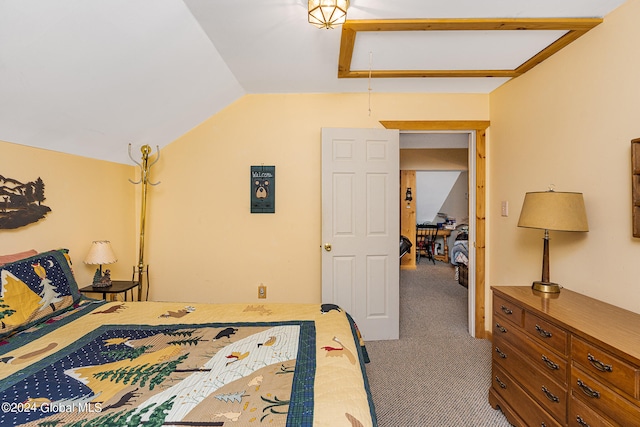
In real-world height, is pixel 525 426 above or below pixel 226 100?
below

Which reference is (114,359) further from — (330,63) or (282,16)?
(330,63)

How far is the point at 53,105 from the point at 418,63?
2597 millimetres

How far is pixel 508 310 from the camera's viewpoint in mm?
1804

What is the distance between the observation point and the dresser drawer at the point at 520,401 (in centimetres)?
151

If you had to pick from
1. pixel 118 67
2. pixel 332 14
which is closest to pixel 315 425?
pixel 332 14

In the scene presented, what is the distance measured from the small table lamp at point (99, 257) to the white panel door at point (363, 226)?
1816 mm

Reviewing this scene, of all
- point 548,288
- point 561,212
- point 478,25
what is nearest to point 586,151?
point 561,212

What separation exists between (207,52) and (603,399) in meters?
2.95

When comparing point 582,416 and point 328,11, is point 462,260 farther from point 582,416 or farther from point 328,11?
point 328,11

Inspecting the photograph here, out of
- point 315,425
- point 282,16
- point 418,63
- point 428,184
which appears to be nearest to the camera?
point 315,425

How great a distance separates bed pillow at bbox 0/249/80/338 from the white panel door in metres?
1.94

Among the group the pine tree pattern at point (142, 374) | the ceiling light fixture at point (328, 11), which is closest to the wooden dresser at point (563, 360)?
the pine tree pattern at point (142, 374)

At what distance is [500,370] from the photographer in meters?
1.88

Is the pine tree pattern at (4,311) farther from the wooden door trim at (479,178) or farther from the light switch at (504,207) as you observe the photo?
the light switch at (504,207)
